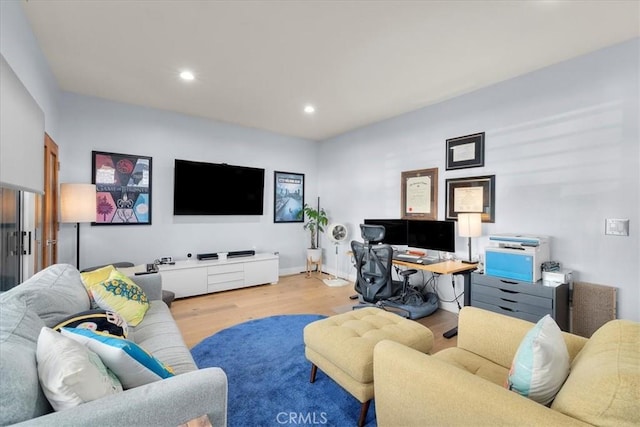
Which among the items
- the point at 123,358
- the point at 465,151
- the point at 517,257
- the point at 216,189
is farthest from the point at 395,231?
the point at 123,358

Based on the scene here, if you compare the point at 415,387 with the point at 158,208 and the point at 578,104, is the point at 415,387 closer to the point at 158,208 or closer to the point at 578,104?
the point at 578,104

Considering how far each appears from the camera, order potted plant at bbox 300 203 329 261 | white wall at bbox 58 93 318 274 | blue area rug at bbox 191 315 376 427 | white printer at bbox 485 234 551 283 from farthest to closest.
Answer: potted plant at bbox 300 203 329 261 → white wall at bbox 58 93 318 274 → white printer at bbox 485 234 551 283 → blue area rug at bbox 191 315 376 427

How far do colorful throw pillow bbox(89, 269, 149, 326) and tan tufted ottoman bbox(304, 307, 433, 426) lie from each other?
1.26m

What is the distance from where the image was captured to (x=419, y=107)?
3.85 m

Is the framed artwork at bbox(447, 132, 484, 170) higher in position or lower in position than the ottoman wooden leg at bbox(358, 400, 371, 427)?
higher

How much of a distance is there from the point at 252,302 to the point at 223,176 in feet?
6.76

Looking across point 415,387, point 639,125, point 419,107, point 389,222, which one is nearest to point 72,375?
point 415,387

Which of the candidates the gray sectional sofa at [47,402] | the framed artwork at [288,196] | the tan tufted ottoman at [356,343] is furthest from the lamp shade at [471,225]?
the framed artwork at [288,196]

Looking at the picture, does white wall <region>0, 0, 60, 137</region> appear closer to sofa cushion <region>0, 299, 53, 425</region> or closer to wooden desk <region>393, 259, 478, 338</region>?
sofa cushion <region>0, 299, 53, 425</region>

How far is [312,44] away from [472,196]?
2.41 metres

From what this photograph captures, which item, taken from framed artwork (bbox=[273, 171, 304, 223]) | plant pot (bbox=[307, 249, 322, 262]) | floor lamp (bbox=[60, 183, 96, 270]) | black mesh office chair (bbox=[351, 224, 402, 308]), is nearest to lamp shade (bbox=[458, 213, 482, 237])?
black mesh office chair (bbox=[351, 224, 402, 308])

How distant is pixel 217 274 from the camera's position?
4.23 metres

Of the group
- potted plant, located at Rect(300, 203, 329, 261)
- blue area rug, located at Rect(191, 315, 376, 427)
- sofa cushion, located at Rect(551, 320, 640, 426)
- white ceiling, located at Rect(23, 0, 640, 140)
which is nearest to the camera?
sofa cushion, located at Rect(551, 320, 640, 426)

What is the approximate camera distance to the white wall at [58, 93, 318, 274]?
11.8 feet
